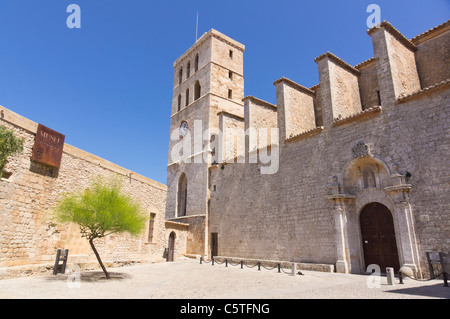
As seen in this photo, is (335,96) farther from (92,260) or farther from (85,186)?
(92,260)

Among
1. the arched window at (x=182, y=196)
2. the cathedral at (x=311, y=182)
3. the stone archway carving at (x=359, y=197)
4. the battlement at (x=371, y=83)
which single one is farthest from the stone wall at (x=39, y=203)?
the stone archway carving at (x=359, y=197)

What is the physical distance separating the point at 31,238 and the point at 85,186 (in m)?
2.81

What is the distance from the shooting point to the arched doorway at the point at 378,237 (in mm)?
10461

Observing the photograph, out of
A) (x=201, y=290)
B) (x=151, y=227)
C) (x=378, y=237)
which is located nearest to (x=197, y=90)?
(x=151, y=227)

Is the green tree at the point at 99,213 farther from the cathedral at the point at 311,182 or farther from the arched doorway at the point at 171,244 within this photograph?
the arched doorway at the point at 171,244

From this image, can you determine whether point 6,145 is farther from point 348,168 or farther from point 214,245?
point 214,245

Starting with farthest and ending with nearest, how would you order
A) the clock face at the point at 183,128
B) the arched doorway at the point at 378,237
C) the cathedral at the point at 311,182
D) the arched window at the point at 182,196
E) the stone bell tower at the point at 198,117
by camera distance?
the clock face at the point at 183,128, the arched window at the point at 182,196, the stone bell tower at the point at 198,117, the arched doorway at the point at 378,237, the cathedral at the point at 311,182

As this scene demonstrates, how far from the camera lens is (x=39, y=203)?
969cm

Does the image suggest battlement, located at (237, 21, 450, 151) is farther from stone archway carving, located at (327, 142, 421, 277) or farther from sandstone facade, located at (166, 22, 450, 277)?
stone archway carving, located at (327, 142, 421, 277)

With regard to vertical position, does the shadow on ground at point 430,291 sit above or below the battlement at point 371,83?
below

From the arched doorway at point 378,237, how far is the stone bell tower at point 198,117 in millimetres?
9994

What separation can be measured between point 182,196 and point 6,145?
15371mm

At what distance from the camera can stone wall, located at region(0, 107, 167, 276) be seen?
28.5 feet

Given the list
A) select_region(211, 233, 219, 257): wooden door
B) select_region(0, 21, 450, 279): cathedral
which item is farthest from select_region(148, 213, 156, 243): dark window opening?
select_region(211, 233, 219, 257): wooden door
